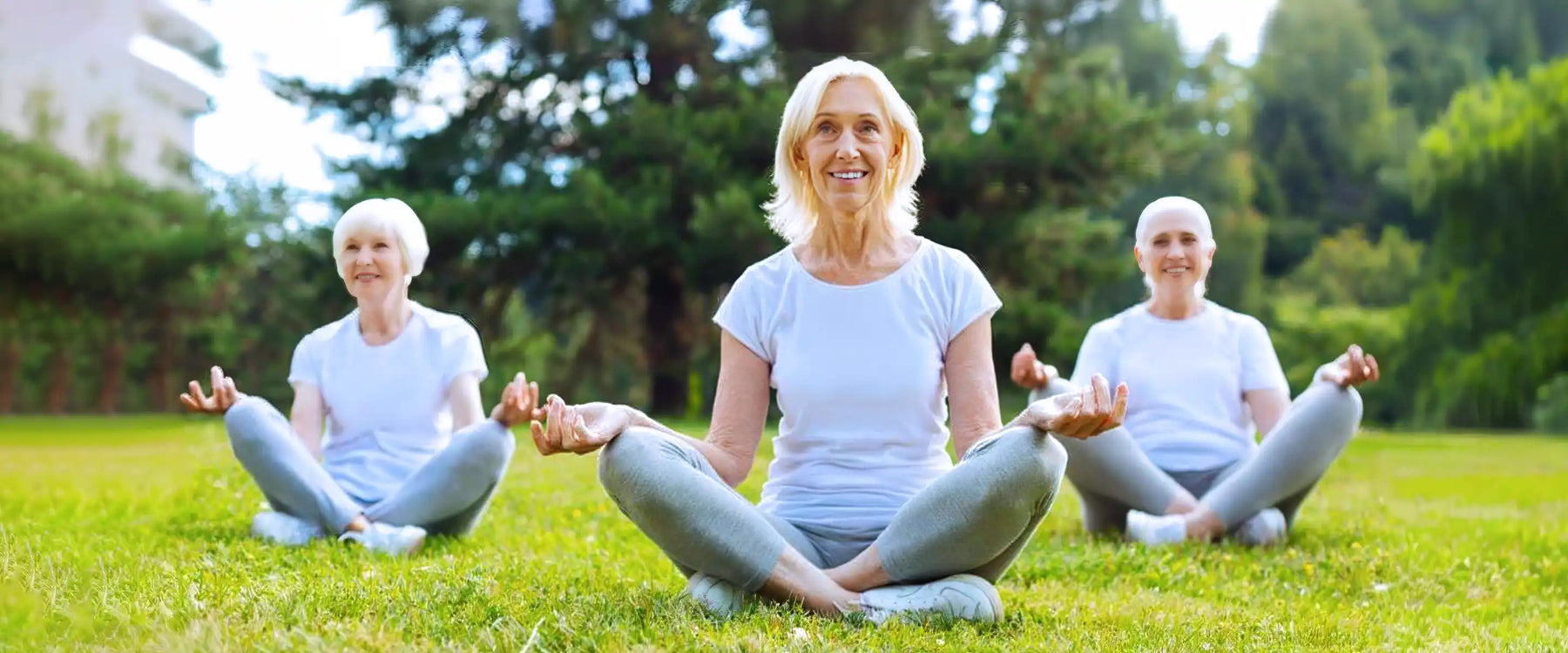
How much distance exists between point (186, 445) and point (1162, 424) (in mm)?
11583

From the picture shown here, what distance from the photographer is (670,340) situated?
20203 millimetres

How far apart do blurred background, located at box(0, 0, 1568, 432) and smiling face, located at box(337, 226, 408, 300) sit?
33.7ft

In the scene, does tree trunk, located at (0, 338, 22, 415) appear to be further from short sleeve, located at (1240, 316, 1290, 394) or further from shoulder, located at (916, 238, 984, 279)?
shoulder, located at (916, 238, 984, 279)

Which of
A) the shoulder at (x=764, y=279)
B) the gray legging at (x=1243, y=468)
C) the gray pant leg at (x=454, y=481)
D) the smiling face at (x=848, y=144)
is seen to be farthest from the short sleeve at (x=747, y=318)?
the gray legging at (x=1243, y=468)

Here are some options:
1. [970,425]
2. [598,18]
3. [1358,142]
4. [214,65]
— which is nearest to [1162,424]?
[970,425]

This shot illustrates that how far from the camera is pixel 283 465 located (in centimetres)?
499

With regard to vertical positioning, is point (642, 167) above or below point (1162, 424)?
above

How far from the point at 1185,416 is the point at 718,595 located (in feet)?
9.70

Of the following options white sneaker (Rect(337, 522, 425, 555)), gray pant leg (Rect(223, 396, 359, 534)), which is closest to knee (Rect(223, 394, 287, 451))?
gray pant leg (Rect(223, 396, 359, 534))

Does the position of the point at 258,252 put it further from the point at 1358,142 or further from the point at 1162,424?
the point at 1358,142

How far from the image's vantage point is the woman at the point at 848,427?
3.14 meters

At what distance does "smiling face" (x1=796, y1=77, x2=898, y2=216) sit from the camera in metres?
3.43

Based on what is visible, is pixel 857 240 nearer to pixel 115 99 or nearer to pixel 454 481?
pixel 454 481

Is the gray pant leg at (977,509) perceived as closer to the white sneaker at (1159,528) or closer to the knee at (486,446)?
the knee at (486,446)
